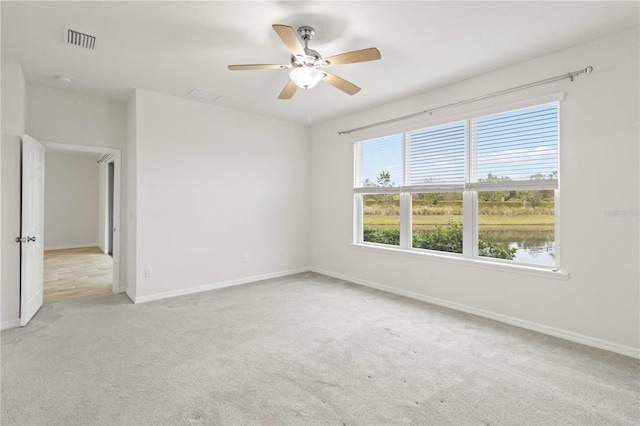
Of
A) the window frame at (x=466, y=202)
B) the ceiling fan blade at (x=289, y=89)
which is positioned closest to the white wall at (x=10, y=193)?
the ceiling fan blade at (x=289, y=89)

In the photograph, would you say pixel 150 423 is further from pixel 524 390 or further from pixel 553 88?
pixel 553 88

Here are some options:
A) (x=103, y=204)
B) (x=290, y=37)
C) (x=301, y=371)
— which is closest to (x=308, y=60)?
(x=290, y=37)

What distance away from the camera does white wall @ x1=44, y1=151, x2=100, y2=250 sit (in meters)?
8.52

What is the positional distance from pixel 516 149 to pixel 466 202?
0.76 meters

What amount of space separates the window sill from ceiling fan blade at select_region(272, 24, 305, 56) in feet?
9.33

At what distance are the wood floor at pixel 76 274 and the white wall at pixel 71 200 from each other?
716 mm

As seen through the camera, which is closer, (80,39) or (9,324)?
(80,39)

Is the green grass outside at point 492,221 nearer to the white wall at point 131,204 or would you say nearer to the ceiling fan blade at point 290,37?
the ceiling fan blade at point 290,37

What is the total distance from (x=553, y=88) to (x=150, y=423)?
4.18 meters

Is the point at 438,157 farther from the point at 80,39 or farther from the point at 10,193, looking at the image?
the point at 10,193

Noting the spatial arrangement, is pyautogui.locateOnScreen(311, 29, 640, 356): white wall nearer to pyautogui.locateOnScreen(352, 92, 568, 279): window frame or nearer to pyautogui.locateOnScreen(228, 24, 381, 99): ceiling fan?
pyautogui.locateOnScreen(352, 92, 568, 279): window frame

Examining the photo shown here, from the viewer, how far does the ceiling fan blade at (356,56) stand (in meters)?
2.35

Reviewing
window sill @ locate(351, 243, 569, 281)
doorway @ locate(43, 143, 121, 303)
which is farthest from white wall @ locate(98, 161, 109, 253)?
window sill @ locate(351, 243, 569, 281)

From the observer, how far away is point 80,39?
279 cm
